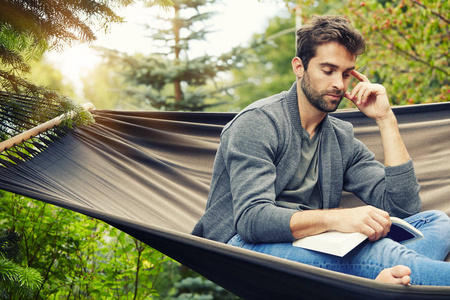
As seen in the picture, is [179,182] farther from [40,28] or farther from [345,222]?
[345,222]

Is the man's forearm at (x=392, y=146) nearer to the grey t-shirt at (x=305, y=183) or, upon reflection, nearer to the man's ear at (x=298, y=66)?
the grey t-shirt at (x=305, y=183)

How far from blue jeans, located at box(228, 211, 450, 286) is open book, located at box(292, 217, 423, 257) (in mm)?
30

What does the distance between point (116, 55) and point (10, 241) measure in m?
4.12

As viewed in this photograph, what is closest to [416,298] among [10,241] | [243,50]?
[10,241]

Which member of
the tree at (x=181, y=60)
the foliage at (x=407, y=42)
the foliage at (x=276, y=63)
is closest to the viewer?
the foliage at (x=407, y=42)

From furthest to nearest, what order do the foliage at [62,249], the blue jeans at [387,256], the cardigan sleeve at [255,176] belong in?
the foliage at [62,249], the cardigan sleeve at [255,176], the blue jeans at [387,256]

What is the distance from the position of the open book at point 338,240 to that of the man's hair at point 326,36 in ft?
1.97

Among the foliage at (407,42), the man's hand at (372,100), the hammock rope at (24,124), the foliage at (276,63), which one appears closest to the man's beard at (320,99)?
the man's hand at (372,100)

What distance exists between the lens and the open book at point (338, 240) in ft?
3.87

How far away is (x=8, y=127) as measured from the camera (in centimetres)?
180

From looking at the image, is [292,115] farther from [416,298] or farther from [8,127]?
[8,127]

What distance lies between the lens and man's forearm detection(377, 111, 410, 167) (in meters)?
1.56

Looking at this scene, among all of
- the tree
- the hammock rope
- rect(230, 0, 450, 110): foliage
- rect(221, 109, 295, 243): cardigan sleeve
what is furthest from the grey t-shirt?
the tree

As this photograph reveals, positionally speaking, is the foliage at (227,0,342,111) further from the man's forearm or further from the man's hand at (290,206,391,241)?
the man's hand at (290,206,391,241)
